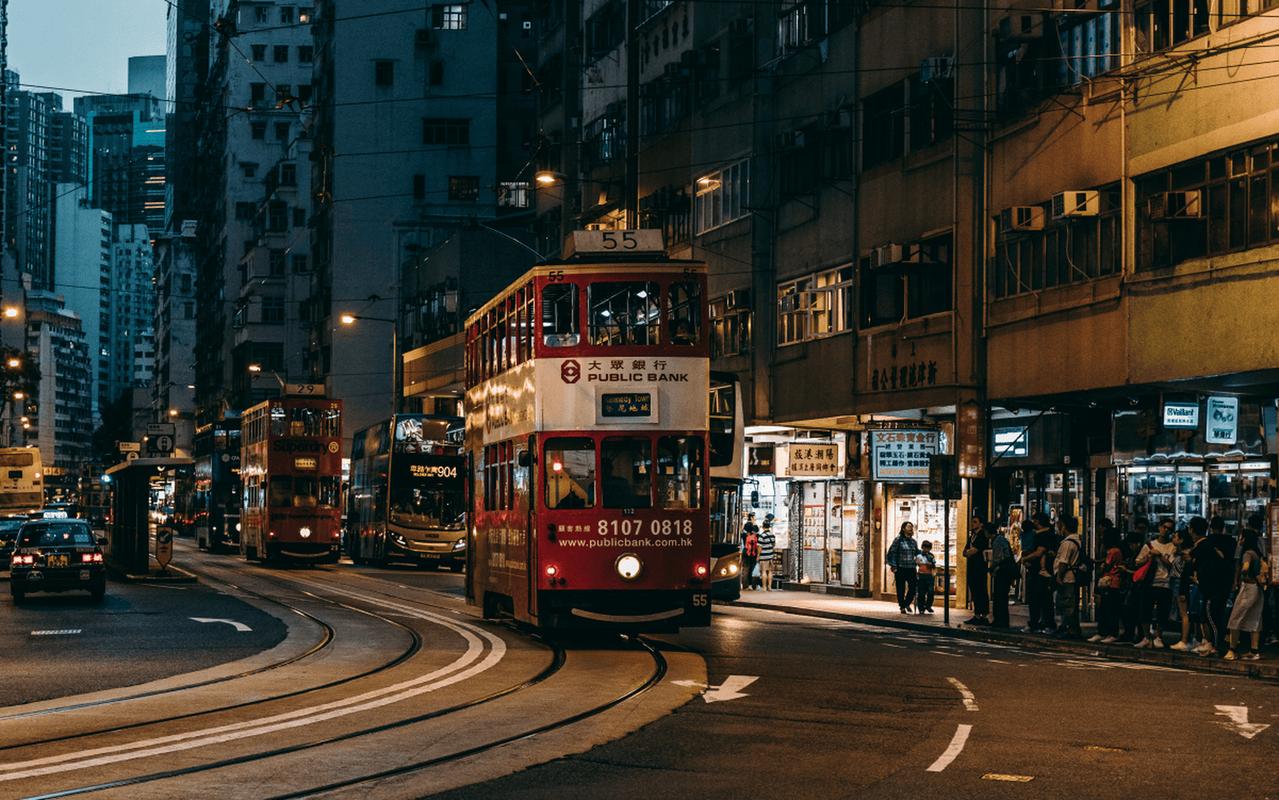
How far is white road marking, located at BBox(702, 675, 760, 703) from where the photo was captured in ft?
53.7

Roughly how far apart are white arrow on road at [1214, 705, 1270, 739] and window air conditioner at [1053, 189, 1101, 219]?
1354 cm

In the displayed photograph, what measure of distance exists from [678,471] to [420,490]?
29591 millimetres

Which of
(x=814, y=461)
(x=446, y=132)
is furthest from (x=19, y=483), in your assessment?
(x=814, y=461)

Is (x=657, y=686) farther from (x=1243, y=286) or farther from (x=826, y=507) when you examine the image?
(x=826, y=507)

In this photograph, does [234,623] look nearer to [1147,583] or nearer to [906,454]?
[1147,583]

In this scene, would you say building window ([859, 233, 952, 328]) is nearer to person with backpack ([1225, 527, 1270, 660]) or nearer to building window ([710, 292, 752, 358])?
building window ([710, 292, 752, 358])

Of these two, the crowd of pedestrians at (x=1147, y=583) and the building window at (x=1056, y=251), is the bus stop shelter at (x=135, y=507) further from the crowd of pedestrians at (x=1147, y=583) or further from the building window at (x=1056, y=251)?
the crowd of pedestrians at (x=1147, y=583)

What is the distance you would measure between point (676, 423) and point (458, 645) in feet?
13.9

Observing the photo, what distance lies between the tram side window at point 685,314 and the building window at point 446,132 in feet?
233

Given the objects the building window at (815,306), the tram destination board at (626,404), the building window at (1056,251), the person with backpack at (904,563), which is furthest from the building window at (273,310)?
the tram destination board at (626,404)

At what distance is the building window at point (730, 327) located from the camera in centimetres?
4459

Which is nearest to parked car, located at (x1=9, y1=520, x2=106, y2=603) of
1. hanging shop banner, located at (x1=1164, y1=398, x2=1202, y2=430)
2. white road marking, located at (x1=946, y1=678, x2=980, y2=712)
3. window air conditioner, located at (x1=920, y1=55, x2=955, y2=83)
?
window air conditioner, located at (x1=920, y1=55, x2=955, y2=83)

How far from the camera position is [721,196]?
4578cm

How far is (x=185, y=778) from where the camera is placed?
11234 mm
